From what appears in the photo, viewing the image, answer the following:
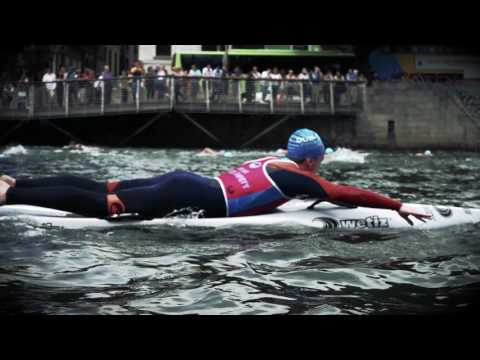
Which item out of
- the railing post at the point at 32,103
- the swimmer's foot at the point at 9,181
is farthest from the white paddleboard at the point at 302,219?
the railing post at the point at 32,103

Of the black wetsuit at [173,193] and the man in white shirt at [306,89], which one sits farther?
the man in white shirt at [306,89]

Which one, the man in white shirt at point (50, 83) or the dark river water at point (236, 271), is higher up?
the man in white shirt at point (50, 83)

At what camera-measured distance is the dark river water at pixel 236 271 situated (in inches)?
168

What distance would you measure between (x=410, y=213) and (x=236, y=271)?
102 inches

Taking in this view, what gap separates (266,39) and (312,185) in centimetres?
280

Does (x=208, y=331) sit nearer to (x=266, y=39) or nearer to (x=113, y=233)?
(x=266, y=39)

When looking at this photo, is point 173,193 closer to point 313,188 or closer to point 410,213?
point 313,188

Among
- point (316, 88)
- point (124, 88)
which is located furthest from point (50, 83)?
point (316, 88)

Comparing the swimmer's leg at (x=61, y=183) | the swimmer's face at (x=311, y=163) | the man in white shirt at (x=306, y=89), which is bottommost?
the swimmer's leg at (x=61, y=183)

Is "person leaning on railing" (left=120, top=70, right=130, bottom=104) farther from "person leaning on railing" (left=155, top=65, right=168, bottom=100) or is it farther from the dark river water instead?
the dark river water

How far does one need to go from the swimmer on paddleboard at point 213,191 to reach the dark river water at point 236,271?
0.85 feet

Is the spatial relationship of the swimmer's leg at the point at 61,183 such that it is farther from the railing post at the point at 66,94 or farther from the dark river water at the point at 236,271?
the railing post at the point at 66,94

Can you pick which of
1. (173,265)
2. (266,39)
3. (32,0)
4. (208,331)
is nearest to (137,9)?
(32,0)

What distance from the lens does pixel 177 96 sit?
81.5 ft
